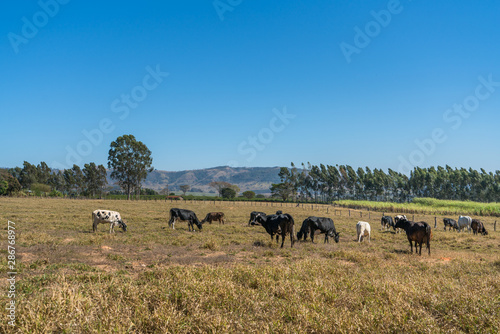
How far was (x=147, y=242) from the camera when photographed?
51.7 feet

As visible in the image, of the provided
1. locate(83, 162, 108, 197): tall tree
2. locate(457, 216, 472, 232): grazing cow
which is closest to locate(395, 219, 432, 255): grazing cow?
locate(457, 216, 472, 232): grazing cow

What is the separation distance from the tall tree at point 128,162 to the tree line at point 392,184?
170ft

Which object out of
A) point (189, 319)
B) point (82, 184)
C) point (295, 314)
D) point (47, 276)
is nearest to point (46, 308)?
point (189, 319)

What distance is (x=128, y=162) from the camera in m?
83.9

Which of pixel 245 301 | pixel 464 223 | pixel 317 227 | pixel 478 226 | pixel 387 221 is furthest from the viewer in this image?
pixel 464 223

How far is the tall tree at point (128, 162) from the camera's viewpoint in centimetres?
8288

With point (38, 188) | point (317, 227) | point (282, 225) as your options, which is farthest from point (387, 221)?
point (38, 188)

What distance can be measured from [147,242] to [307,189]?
119 meters

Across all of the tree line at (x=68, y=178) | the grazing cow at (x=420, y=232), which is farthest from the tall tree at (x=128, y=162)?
the grazing cow at (x=420, y=232)

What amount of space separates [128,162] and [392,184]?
97982 mm

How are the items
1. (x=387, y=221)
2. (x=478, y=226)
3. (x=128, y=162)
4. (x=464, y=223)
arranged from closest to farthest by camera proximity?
1. (x=478, y=226)
2. (x=387, y=221)
3. (x=464, y=223)
4. (x=128, y=162)

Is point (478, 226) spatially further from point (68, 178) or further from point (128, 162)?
point (68, 178)

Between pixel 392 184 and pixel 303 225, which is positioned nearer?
pixel 303 225

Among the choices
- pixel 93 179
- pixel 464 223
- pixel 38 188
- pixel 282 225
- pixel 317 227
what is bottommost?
pixel 464 223
